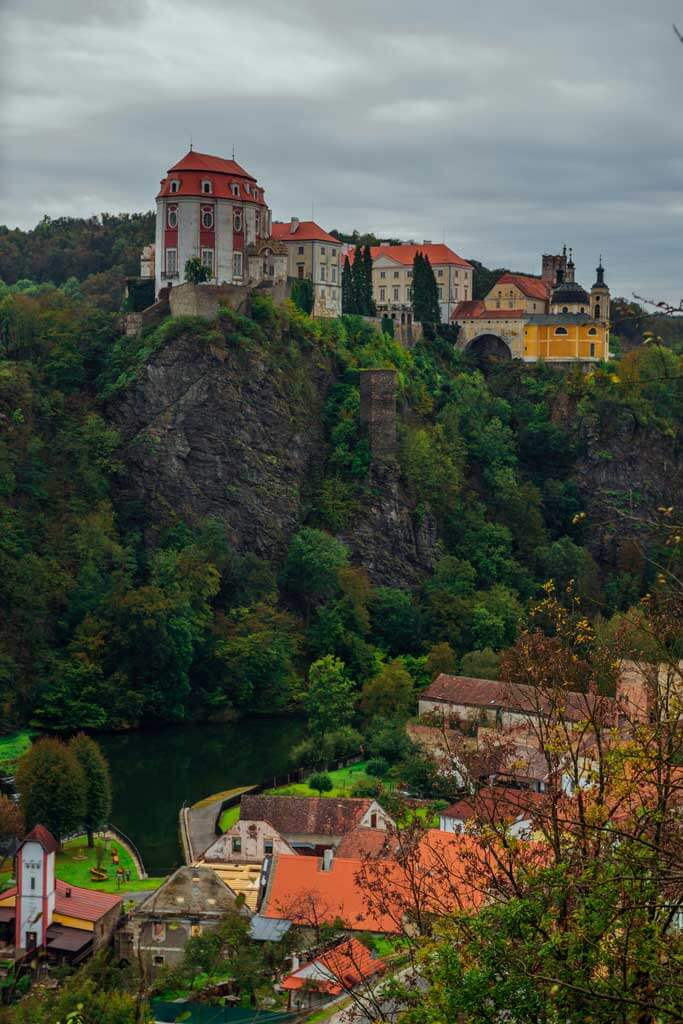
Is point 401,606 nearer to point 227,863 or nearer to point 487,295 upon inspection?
point 487,295

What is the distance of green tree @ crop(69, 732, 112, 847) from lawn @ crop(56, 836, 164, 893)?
0.49m

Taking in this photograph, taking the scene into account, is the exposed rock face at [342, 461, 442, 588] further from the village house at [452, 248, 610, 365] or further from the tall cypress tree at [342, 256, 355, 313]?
the village house at [452, 248, 610, 365]

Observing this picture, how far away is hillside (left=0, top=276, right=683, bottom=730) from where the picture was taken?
55188 mm

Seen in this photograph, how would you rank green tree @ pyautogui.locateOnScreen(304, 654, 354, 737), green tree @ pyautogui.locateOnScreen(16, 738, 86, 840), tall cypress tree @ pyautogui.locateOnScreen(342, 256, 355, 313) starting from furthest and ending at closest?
1. tall cypress tree @ pyautogui.locateOnScreen(342, 256, 355, 313)
2. green tree @ pyautogui.locateOnScreen(304, 654, 354, 737)
3. green tree @ pyautogui.locateOnScreen(16, 738, 86, 840)

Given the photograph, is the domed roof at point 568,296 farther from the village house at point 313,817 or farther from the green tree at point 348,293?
the village house at point 313,817

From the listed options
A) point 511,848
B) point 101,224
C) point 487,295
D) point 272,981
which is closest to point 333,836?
point 272,981

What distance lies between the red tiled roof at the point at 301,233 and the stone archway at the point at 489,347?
10.1 m

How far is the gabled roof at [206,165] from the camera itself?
6419 cm

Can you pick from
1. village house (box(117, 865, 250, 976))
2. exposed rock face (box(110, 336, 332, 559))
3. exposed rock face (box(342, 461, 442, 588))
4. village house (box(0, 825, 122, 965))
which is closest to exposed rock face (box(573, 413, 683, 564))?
exposed rock face (box(342, 461, 442, 588))

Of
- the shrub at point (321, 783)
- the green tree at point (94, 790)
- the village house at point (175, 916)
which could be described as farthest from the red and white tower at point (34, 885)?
the shrub at point (321, 783)

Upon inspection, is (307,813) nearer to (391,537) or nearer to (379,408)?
(391,537)

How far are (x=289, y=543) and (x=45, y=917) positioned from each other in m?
32.7

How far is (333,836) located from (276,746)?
1436cm

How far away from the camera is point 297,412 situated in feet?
215
